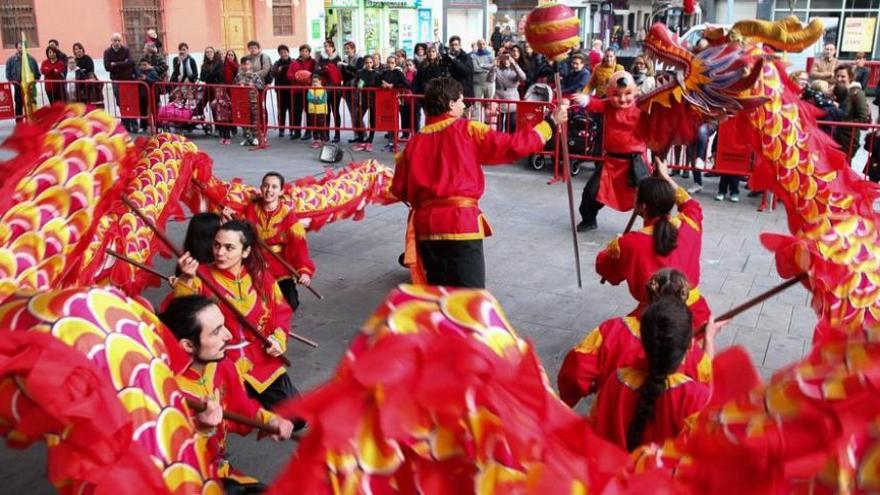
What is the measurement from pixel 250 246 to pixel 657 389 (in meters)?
1.91

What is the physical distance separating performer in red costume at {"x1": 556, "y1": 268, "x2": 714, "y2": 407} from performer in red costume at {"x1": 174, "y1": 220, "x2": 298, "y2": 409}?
4.04ft

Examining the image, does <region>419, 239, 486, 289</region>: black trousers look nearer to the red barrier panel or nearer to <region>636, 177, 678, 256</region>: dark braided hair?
<region>636, 177, 678, 256</region>: dark braided hair

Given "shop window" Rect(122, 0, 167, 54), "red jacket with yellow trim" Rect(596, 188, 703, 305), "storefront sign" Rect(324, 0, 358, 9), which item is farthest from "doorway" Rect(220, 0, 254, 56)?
"red jacket with yellow trim" Rect(596, 188, 703, 305)

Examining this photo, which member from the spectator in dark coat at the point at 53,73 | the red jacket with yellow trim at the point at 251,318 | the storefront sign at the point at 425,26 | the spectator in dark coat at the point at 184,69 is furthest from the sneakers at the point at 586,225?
the storefront sign at the point at 425,26

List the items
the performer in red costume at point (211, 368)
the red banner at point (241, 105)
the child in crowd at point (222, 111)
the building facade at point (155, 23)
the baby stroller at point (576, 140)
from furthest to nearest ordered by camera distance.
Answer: the building facade at point (155, 23)
the child in crowd at point (222, 111)
the red banner at point (241, 105)
the baby stroller at point (576, 140)
the performer in red costume at point (211, 368)

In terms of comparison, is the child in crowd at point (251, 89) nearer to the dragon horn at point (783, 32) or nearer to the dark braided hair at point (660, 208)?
the dark braided hair at point (660, 208)

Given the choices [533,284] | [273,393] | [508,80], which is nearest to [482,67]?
[508,80]

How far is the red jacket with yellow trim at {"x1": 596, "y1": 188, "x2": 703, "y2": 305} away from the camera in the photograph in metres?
3.73

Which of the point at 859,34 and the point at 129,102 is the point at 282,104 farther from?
the point at 859,34

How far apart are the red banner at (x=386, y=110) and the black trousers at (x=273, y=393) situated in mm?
7479

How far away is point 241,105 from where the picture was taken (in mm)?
11695

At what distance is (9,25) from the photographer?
46.9ft

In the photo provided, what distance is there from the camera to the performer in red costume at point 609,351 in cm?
286

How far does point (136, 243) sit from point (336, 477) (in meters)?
3.56
